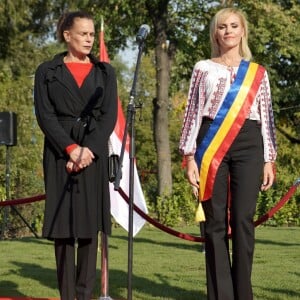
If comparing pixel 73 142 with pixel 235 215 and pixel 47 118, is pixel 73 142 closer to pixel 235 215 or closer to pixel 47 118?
pixel 47 118

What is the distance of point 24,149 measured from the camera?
22.2m

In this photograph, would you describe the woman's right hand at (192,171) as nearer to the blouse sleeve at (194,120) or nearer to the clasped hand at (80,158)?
the blouse sleeve at (194,120)

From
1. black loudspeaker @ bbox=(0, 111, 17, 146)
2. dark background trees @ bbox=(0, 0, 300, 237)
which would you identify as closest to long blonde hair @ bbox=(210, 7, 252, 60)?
black loudspeaker @ bbox=(0, 111, 17, 146)

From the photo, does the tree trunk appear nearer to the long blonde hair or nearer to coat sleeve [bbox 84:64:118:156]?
coat sleeve [bbox 84:64:118:156]

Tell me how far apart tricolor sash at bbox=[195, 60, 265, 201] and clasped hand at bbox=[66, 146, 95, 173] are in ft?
2.23

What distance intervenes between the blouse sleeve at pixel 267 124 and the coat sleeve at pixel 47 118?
45.7 inches

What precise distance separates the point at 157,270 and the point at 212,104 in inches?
167

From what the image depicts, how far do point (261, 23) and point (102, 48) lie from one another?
15.8m

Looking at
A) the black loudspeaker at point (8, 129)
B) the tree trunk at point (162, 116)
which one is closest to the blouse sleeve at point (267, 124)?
the black loudspeaker at point (8, 129)

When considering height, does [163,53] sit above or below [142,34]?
above

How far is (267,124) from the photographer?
4973 mm

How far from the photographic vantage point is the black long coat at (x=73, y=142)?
510cm

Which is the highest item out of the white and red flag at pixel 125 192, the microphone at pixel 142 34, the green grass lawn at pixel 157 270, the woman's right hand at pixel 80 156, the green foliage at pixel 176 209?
the microphone at pixel 142 34

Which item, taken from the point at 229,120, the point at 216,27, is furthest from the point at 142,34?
the point at 229,120
